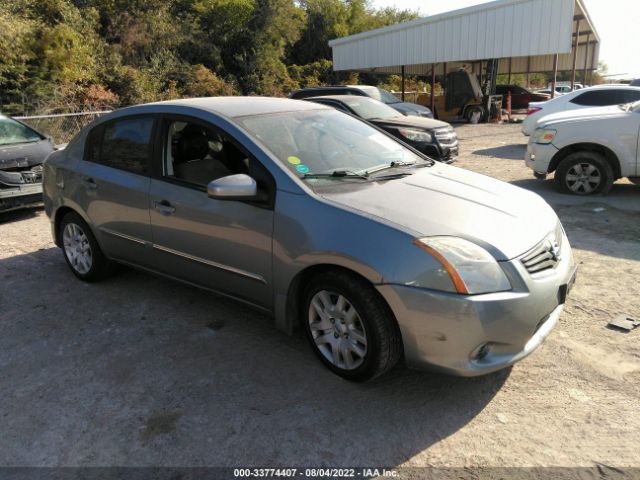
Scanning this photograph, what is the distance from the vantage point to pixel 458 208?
3.24m

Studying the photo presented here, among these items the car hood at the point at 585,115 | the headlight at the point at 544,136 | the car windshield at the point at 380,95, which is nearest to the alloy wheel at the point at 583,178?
Result: the headlight at the point at 544,136

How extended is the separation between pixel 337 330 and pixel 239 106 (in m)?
1.92

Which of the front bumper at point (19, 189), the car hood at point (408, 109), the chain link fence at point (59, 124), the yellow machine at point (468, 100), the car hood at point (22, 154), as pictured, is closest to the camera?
the front bumper at point (19, 189)

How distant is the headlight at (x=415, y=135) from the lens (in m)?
9.75

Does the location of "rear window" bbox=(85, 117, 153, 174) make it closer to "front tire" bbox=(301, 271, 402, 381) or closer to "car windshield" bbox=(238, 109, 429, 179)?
"car windshield" bbox=(238, 109, 429, 179)

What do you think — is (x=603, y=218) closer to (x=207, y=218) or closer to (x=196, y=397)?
(x=207, y=218)

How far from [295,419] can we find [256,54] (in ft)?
111

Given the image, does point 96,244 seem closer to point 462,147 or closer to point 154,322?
point 154,322

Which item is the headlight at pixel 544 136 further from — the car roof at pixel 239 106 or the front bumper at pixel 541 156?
the car roof at pixel 239 106

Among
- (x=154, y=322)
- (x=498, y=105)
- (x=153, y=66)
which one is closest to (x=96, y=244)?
(x=154, y=322)

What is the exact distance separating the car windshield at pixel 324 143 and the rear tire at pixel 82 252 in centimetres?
206

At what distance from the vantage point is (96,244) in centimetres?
476

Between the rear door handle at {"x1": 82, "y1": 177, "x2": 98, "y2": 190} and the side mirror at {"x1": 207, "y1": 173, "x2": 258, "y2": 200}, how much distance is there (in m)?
1.77

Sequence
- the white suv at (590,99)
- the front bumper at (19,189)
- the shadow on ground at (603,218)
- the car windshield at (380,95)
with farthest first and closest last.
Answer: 1. the car windshield at (380,95)
2. the white suv at (590,99)
3. the front bumper at (19,189)
4. the shadow on ground at (603,218)
